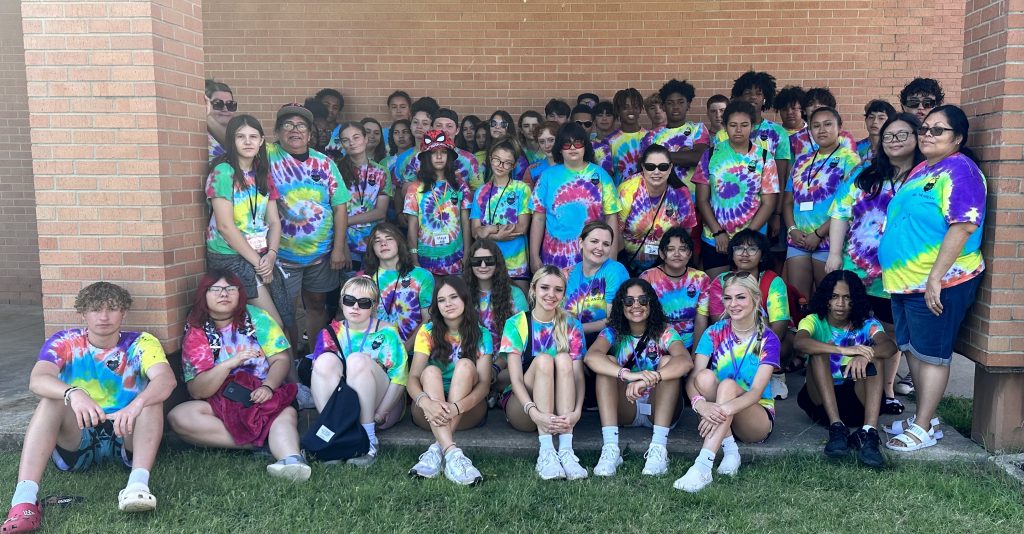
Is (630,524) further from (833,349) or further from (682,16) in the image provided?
(682,16)

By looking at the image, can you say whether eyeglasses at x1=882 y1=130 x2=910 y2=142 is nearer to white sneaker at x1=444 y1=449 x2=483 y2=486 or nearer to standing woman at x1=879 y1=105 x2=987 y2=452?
standing woman at x1=879 y1=105 x2=987 y2=452

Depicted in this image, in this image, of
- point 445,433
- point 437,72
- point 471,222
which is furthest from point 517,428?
point 437,72

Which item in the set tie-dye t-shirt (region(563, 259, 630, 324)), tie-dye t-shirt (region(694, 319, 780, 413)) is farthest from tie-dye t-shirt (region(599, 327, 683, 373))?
tie-dye t-shirt (region(563, 259, 630, 324))

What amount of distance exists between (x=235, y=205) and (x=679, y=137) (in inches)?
136

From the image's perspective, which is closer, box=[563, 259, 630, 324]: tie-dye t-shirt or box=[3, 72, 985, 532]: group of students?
box=[3, 72, 985, 532]: group of students

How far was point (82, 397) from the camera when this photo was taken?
3.86 meters

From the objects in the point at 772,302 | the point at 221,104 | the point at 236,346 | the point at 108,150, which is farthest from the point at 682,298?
the point at 221,104

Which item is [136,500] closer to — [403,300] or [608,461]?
[403,300]

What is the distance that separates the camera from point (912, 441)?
4422mm

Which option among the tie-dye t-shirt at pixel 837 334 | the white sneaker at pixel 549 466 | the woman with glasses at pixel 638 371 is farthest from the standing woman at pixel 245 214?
the tie-dye t-shirt at pixel 837 334

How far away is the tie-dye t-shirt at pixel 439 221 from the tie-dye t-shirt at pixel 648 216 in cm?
114

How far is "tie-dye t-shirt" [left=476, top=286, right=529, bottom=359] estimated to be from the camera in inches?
192

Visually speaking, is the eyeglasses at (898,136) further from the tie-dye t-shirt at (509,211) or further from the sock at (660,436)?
the tie-dye t-shirt at (509,211)

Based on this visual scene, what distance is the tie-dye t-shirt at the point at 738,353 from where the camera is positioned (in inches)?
177
